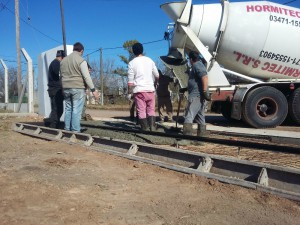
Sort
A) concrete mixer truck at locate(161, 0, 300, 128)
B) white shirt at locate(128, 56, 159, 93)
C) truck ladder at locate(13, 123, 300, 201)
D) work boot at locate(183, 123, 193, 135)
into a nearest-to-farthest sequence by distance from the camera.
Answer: truck ladder at locate(13, 123, 300, 201), work boot at locate(183, 123, 193, 135), white shirt at locate(128, 56, 159, 93), concrete mixer truck at locate(161, 0, 300, 128)

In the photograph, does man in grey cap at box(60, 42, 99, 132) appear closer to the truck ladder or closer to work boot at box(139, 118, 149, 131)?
the truck ladder

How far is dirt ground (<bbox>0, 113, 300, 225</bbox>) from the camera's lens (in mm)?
3078

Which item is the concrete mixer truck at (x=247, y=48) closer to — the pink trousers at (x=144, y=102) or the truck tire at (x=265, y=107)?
the truck tire at (x=265, y=107)

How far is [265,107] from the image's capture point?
31.3 ft

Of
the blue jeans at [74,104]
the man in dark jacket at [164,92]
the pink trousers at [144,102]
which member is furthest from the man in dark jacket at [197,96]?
the man in dark jacket at [164,92]

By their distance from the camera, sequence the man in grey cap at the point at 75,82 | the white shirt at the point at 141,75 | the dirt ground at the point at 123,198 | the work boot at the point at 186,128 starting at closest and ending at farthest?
1. the dirt ground at the point at 123,198
2. the work boot at the point at 186,128
3. the white shirt at the point at 141,75
4. the man in grey cap at the point at 75,82

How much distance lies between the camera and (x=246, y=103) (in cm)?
931

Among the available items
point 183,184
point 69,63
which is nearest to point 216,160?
point 183,184

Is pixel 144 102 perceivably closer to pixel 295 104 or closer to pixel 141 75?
pixel 141 75

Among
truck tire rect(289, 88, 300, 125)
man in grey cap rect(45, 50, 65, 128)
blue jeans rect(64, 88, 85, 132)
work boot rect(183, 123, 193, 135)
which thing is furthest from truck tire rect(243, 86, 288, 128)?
man in grey cap rect(45, 50, 65, 128)

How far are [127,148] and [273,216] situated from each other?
2.99 metres

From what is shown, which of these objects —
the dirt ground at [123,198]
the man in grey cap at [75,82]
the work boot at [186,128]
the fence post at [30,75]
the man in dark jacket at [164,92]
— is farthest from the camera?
the fence post at [30,75]

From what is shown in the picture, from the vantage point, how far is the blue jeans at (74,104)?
7.20 metres

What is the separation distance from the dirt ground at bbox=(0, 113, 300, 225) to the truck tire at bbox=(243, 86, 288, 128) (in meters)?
4.93
